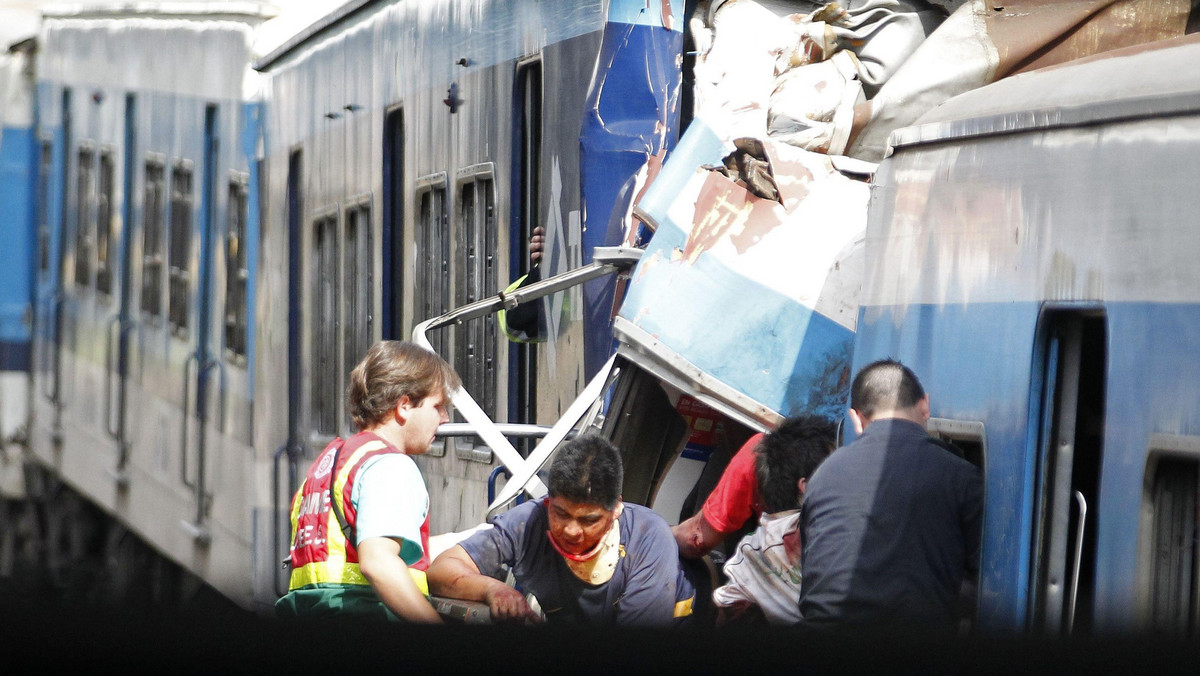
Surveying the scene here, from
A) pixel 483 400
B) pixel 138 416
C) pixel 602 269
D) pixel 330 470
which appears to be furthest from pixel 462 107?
pixel 138 416

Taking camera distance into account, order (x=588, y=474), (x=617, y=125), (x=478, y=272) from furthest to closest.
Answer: (x=478, y=272)
(x=617, y=125)
(x=588, y=474)

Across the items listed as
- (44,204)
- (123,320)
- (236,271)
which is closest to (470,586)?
(236,271)

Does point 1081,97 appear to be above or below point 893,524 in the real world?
Answer: above

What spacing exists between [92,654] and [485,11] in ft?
24.7

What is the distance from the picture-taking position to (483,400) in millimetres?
8461

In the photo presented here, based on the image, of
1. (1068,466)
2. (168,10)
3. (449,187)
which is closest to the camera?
(1068,466)

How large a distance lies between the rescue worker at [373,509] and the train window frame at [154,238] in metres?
11.4

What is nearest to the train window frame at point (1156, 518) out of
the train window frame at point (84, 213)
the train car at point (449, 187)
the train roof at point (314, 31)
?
the train car at point (449, 187)

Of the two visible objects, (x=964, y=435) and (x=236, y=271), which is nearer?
(x=964, y=435)

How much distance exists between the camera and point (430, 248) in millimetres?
9172

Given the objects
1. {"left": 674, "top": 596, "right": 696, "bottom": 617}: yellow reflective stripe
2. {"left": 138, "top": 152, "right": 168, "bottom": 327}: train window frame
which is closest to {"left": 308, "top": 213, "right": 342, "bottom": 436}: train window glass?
{"left": 138, "top": 152, "right": 168, "bottom": 327}: train window frame

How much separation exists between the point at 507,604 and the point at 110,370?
1185 cm

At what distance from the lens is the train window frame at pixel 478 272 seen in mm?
8273

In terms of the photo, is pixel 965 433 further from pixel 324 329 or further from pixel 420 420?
pixel 324 329
